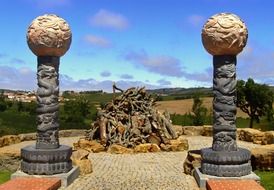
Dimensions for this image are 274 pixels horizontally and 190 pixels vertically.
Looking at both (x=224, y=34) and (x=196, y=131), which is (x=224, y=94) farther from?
(x=196, y=131)

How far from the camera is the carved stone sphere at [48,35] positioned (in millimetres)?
10062

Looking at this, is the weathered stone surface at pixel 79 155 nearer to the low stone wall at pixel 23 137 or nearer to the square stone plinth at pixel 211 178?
the square stone plinth at pixel 211 178

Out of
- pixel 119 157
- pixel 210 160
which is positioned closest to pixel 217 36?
pixel 210 160

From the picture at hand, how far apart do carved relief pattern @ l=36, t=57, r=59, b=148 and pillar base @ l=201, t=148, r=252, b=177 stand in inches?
134

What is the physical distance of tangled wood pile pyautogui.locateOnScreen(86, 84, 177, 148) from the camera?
18188 mm

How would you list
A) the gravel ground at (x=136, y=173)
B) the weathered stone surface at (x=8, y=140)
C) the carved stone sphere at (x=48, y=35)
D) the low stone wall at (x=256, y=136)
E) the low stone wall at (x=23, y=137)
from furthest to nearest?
the low stone wall at (x=23, y=137), the weathered stone surface at (x=8, y=140), the low stone wall at (x=256, y=136), the gravel ground at (x=136, y=173), the carved stone sphere at (x=48, y=35)

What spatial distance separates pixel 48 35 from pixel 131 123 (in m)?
9.32

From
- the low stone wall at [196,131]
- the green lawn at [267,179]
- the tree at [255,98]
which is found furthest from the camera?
the tree at [255,98]

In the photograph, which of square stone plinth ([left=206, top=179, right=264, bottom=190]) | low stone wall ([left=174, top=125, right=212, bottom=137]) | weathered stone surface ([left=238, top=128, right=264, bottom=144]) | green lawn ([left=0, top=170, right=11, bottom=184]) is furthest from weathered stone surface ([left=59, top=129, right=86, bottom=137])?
square stone plinth ([left=206, top=179, right=264, bottom=190])

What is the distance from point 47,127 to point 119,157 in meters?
6.12

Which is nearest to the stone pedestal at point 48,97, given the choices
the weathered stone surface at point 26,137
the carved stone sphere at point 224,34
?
the carved stone sphere at point 224,34

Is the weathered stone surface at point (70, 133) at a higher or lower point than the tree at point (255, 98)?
lower

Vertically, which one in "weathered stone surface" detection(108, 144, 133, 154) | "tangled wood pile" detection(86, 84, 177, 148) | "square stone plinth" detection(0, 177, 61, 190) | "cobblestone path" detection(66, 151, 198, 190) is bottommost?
"cobblestone path" detection(66, 151, 198, 190)

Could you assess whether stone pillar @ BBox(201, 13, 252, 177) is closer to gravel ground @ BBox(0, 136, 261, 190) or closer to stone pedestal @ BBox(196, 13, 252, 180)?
stone pedestal @ BBox(196, 13, 252, 180)
